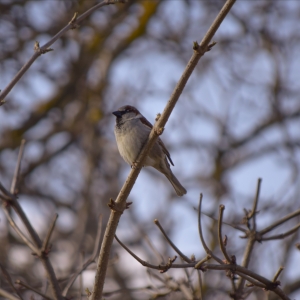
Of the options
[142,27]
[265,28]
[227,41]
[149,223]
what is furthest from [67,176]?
[265,28]

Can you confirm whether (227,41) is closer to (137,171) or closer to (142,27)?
(142,27)

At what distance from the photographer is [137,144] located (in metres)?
3.65

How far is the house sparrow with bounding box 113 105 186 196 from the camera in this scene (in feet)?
12.0

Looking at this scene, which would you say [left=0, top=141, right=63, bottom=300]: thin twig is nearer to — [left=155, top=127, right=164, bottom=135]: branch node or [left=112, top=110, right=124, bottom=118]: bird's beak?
[left=155, top=127, right=164, bottom=135]: branch node

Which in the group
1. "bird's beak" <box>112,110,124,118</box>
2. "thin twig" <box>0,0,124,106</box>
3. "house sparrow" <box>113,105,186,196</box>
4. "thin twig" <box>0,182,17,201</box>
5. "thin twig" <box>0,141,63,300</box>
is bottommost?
"thin twig" <box>0,141,63,300</box>

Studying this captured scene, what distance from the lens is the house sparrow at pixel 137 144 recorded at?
3662 mm

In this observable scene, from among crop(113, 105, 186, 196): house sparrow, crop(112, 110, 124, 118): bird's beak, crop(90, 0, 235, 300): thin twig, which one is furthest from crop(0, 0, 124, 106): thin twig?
crop(112, 110, 124, 118): bird's beak

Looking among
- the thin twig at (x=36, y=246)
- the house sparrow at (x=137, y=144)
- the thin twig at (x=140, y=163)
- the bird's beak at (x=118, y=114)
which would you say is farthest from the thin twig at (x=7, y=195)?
the bird's beak at (x=118, y=114)

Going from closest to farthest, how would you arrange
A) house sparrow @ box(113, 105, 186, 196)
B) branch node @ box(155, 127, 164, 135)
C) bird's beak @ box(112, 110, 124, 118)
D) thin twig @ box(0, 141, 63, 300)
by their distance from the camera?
branch node @ box(155, 127, 164, 135) → thin twig @ box(0, 141, 63, 300) → house sparrow @ box(113, 105, 186, 196) → bird's beak @ box(112, 110, 124, 118)

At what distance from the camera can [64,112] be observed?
874cm

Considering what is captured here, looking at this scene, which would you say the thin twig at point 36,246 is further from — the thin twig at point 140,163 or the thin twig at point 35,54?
the thin twig at point 35,54

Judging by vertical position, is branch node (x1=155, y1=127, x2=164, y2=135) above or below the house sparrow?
below

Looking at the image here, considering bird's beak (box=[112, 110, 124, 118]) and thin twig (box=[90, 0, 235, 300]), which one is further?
bird's beak (box=[112, 110, 124, 118])

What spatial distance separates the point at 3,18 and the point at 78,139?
263cm
